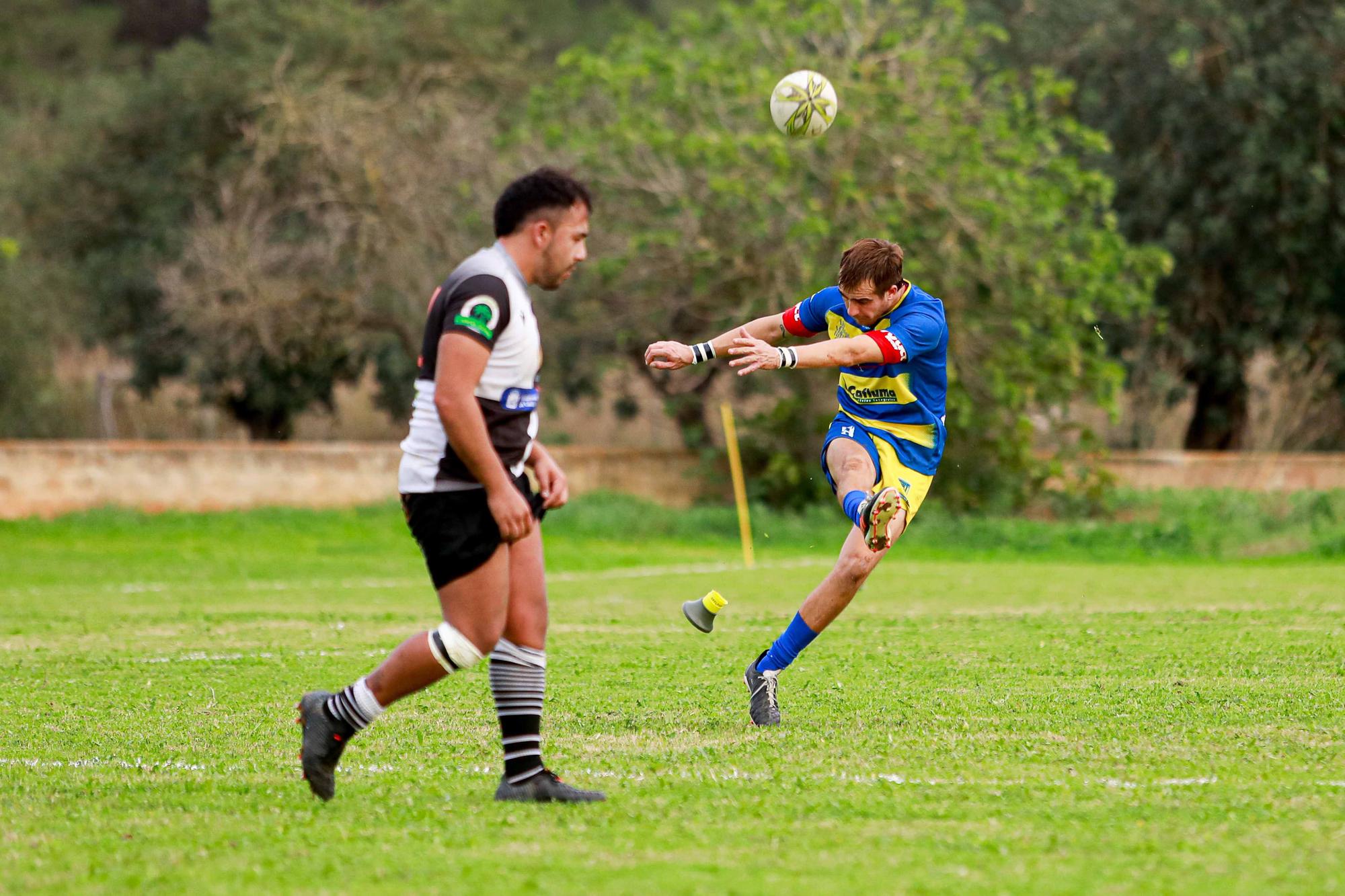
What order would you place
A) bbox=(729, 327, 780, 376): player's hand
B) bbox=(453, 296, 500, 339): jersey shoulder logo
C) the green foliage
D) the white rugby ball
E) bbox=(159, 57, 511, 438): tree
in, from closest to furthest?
bbox=(453, 296, 500, 339): jersey shoulder logo < bbox=(729, 327, 780, 376): player's hand < the white rugby ball < the green foliage < bbox=(159, 57, 511, 438): tree

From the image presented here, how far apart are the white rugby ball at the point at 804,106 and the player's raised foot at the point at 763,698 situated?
172 inches

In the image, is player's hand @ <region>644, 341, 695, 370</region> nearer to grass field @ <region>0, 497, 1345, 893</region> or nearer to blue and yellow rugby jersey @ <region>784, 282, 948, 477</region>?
blue and yellow rugby jersey @ <region>784, 282, 948, 477</region>

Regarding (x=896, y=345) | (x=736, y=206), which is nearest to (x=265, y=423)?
(x=736, y=206)

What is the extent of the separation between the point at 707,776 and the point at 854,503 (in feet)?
Answer: 6.57

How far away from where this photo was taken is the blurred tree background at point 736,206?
78.8 ft

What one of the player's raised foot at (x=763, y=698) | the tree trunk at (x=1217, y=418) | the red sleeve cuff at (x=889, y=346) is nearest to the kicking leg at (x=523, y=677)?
the player's raised foot at (x=763, y=698)

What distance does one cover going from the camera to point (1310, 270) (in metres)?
29.3

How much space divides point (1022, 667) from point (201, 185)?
1125 inches

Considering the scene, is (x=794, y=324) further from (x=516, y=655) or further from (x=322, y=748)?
(x=322, y=748)

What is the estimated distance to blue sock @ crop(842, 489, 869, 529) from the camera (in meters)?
7.20

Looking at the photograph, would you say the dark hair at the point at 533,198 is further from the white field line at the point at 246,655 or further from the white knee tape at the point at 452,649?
the white field line at the point at 246,655

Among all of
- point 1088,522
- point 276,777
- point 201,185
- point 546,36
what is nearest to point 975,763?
point 276,777

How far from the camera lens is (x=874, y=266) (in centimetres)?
727

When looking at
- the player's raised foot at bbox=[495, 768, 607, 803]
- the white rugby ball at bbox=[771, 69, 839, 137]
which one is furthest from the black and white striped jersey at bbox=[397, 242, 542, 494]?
the white rugby ball at bbox=[771, 69, 839, 137]
